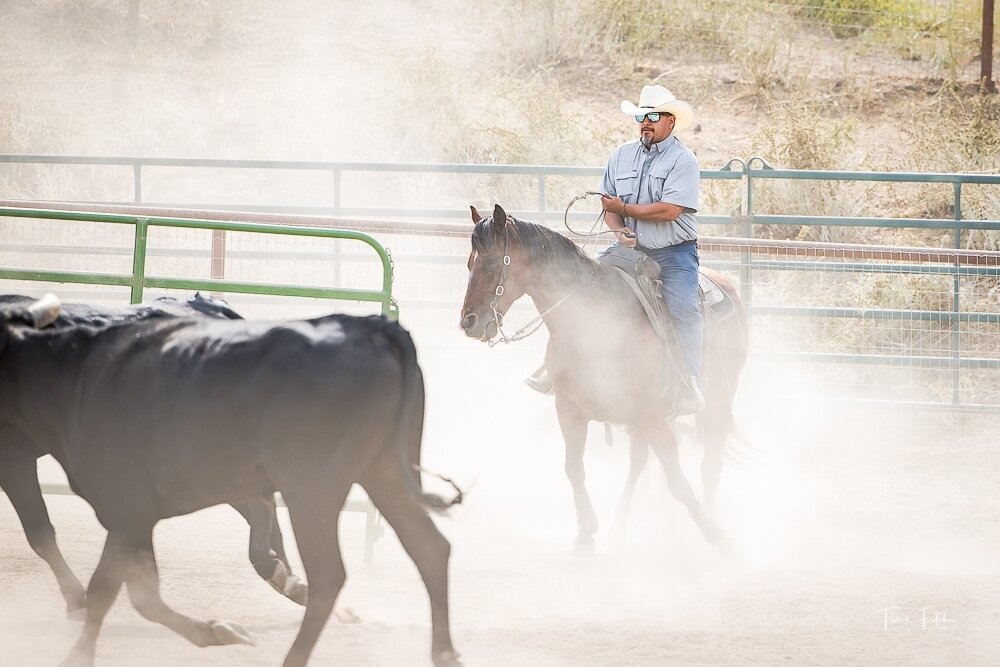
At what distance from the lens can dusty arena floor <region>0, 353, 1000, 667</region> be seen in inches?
189

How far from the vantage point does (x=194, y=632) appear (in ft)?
13.2

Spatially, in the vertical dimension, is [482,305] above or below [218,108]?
below

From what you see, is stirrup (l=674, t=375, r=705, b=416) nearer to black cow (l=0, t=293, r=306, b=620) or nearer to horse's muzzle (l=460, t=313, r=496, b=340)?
horse's muzzle (l=460, t=313, r=496, b=340)

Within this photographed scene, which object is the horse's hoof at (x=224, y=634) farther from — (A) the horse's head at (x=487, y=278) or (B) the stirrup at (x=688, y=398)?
(B) the stirrup at (x=688, y=398)

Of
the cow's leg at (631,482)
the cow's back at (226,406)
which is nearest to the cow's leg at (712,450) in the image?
the cow's leg at (631,482)

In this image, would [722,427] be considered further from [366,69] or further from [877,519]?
[366,69]

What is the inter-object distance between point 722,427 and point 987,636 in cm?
289

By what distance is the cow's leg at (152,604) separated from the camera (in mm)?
3979

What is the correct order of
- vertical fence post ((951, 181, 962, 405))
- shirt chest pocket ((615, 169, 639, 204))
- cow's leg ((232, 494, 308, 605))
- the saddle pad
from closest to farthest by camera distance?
1. cow's leg ((232, 494, 308, 605))
2. shirt chest pocket ((615, 169, 639, 204))
3. the saddle pad
4. vertical fence post ((951, 181, 962, 405))

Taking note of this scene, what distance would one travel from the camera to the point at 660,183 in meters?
6.82

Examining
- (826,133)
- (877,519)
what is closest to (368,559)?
(877,519)

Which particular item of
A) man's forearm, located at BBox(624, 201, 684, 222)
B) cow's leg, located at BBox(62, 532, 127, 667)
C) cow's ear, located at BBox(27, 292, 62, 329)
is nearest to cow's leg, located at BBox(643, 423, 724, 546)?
man's forearm, located at BBox(624, 201, 684, 222)

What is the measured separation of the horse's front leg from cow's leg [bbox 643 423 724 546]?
402 millimetres

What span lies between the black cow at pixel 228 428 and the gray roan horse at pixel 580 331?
222 cm
